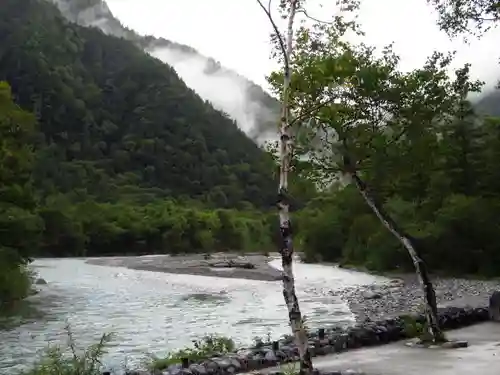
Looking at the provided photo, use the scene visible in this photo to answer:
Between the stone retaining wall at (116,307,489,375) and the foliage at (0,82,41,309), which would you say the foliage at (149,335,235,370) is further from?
the foliage at (0,82,41,309)

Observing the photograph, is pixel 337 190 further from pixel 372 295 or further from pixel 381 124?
pixel 372 295

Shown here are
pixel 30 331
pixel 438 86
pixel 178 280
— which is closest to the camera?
pixel 438 86

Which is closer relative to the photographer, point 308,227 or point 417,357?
point 417,357

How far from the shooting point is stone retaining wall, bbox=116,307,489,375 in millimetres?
14188

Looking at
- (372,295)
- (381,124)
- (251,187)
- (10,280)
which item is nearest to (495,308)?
(381,124)

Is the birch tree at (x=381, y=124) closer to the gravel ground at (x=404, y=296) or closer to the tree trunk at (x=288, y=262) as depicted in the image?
the tree trunk at (x=288, y=262)

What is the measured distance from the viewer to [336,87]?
46.8 feet

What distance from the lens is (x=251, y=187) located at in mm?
188375

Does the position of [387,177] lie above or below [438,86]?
below

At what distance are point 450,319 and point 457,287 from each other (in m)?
25.8

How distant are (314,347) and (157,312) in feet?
71.7

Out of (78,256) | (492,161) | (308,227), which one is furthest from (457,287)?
(78,256)

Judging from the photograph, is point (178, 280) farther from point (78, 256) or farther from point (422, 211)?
point (78, 256)

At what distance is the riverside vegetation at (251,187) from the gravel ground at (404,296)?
5414mm
